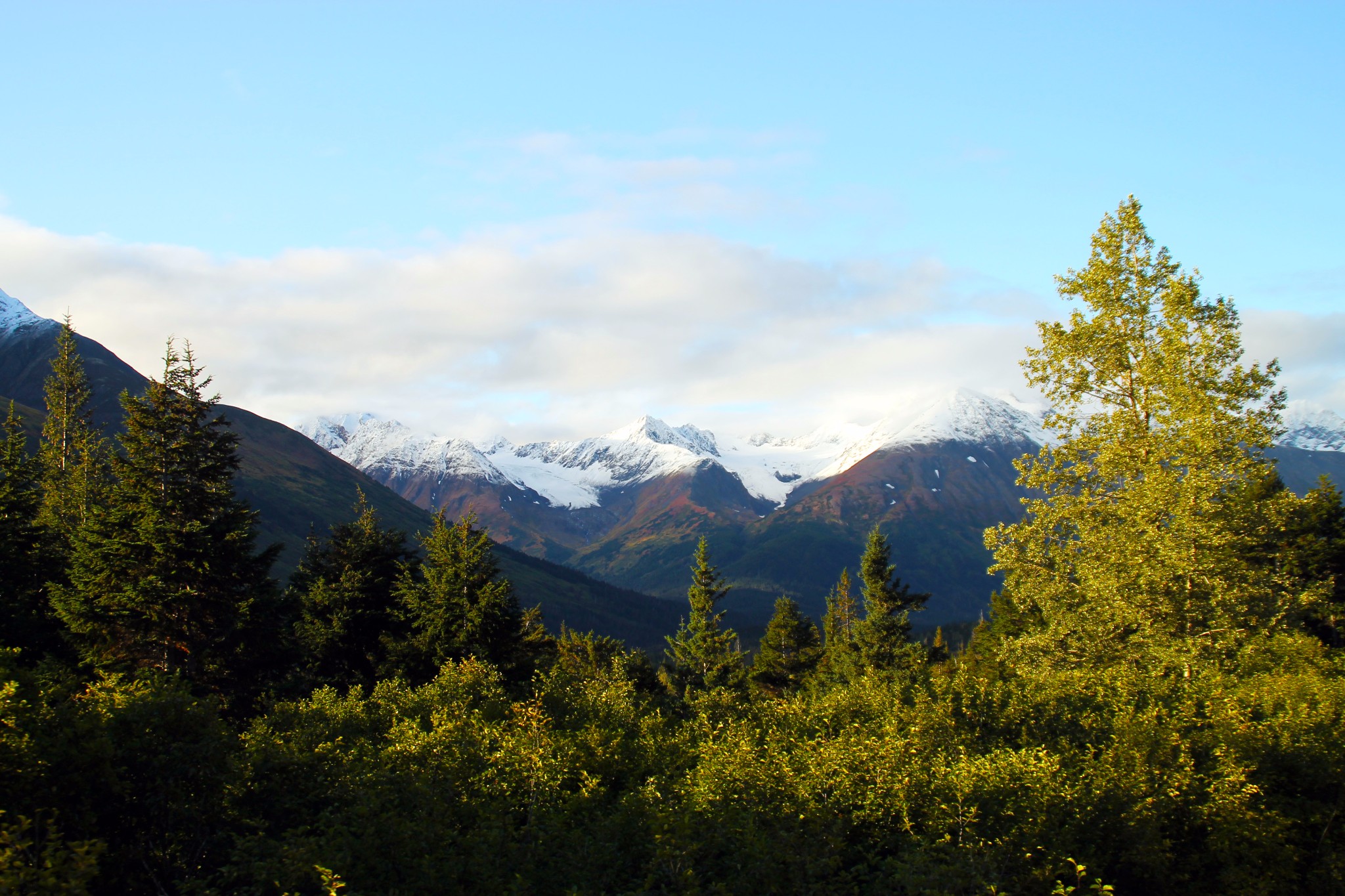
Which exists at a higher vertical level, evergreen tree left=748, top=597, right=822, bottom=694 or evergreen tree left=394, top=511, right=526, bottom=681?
evergreen tree left=394, top=511, right=526, bottom=681

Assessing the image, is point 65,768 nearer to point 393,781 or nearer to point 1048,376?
point 393,781

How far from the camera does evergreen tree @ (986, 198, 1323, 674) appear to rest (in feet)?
89.4

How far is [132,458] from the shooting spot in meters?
39.4

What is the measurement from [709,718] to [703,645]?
61176mm

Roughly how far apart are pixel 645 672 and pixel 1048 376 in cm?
7135

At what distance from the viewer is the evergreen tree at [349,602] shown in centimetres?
5059

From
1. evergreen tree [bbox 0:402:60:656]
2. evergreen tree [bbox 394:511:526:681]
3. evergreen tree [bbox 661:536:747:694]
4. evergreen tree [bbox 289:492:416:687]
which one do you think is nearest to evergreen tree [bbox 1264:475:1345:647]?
evergreen tree [bbox 661:536:747:694]

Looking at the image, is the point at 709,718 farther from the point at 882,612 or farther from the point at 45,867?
the point at 882,612

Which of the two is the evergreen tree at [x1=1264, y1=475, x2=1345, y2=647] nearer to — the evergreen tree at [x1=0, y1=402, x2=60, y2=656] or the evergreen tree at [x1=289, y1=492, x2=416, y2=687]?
the evergreen tree at [x1=289, y1=492, x2=416, y2=687]

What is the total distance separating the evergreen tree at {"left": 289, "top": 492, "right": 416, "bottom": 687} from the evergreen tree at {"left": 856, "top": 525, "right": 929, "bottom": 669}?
43.2m

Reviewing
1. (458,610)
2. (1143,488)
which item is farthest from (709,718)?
(458,610)

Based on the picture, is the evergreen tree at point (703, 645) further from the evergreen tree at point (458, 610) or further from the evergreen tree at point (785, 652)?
the evergreen tree at point (458, 610)

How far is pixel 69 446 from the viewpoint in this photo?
69.8 m

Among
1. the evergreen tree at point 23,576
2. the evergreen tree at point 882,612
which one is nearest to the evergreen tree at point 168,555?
the evergreen tree at point 23,576
